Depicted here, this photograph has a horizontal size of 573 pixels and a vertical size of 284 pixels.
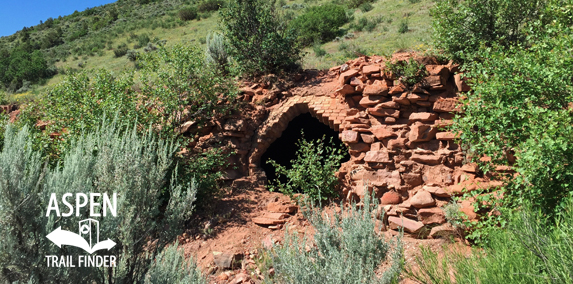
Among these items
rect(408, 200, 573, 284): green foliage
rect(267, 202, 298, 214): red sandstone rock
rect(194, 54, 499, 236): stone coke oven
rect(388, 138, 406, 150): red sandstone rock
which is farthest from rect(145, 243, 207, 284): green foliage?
rect(388, 138, 406, 150): red sandstone rock

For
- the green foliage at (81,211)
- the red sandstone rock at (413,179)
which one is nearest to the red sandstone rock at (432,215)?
the red sandstone rock at (413,179)

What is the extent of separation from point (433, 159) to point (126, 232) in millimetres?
5068

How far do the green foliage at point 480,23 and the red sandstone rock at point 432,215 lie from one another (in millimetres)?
2742

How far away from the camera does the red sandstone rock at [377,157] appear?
634 centimetres

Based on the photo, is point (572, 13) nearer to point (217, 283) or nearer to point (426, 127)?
point (426, 127)

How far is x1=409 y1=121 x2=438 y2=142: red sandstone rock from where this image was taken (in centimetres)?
618

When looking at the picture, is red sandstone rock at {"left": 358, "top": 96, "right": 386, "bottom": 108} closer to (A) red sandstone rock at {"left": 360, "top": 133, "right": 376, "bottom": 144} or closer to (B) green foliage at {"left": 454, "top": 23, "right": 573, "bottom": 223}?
(A) red sandstone rock at {"left": 360, "top": 133, "right": 376, "bottom": 144}

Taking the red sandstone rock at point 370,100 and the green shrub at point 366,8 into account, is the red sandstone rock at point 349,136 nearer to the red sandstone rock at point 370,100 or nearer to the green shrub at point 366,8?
the red sandstone rock at point 370,100

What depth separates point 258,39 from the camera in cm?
874

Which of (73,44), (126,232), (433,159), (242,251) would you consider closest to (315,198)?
(242,251)

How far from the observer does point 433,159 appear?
602 cm

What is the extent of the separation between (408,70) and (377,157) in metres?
1.77

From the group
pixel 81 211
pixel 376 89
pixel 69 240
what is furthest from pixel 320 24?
pixel 69 240

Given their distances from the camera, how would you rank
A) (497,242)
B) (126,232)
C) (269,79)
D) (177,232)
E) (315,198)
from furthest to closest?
(269,79), (315,198), (497,242), (177,232), (126,232)
